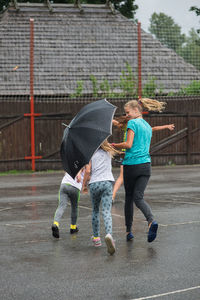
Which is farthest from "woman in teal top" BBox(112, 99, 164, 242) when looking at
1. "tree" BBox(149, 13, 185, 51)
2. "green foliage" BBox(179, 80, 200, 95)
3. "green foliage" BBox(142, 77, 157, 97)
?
"green foliage" BBox(179, 80, 200, 95)

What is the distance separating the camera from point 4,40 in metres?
24.3

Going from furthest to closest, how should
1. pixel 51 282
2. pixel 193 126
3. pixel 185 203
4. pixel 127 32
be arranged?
1. pixel 127 32
2. pixel 193 126
3. pixel 185 203
4. pixel 51 282

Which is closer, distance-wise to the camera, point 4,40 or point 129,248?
point 129,248

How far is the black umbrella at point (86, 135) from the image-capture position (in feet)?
25.4

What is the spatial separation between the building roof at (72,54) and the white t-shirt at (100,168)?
1442 cm

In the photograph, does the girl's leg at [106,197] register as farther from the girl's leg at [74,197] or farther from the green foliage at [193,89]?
the green foliage at [193,89]

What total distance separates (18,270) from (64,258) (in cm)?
74

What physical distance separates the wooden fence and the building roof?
2.18m

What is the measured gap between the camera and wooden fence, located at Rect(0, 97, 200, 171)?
19.5m

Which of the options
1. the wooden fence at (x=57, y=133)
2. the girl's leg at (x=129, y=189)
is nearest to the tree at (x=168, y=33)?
the wooden fence at (x=57, y=133)

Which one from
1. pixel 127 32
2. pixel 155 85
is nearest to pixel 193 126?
pixel 155 85

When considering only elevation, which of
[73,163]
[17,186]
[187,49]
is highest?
[187,49]

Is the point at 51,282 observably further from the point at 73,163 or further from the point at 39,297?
the point at 73,163

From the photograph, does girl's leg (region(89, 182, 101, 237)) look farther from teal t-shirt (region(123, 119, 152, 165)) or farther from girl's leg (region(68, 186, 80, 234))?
girl's leg (region(68, 186, 80, 234))
